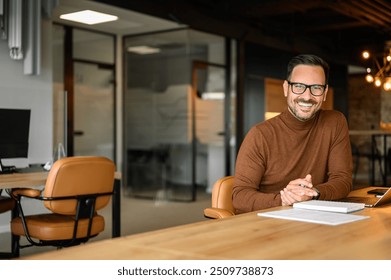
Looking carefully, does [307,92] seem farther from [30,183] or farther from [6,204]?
[6,204]

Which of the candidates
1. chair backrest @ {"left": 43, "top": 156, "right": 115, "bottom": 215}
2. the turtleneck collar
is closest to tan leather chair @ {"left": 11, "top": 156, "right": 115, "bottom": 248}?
chair backrest @ {"left": 43, "top": 156, "right": 115, "bottom": 215}

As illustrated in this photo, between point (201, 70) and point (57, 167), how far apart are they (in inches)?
218

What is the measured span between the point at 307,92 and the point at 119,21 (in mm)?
6195

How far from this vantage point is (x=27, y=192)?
11.5 feet

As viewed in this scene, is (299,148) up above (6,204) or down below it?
above

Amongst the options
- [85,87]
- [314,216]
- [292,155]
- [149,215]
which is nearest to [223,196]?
[292,155]

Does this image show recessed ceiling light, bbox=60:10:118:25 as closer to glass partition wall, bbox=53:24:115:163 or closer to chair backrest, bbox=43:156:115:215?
glass partition wall, bbox=53:24:115:163

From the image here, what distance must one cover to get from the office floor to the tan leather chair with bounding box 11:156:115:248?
1.24m

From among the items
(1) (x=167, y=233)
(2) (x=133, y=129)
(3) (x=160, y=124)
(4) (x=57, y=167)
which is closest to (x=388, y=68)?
(3) (x=160, y=124)

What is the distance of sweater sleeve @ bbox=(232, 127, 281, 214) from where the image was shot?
226 cm

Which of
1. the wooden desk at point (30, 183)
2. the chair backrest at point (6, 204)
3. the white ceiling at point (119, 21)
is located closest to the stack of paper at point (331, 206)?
the wooden desk at point (30, 183)

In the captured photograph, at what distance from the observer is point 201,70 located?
8.68 meters

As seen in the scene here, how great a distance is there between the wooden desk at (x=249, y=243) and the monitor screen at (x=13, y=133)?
3.46 m
